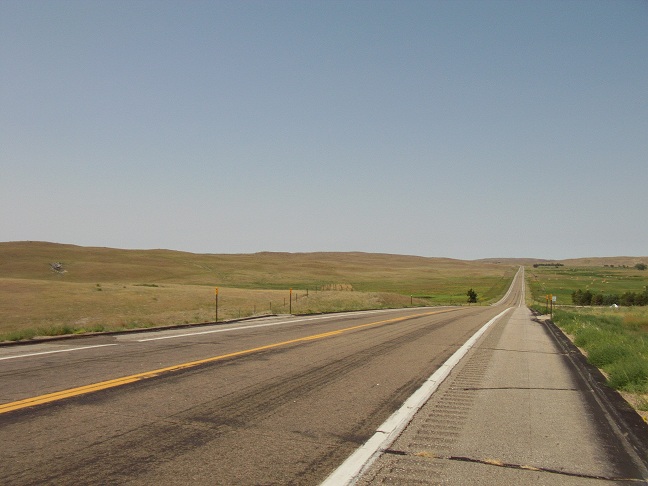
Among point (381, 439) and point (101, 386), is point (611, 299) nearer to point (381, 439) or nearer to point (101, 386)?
point (381, 439)

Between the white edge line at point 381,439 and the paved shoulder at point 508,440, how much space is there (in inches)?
3.9

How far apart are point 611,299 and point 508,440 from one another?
10297 cm

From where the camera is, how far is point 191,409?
257 inches

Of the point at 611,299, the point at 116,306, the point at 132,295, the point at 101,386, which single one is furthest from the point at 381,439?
the point at 611,299

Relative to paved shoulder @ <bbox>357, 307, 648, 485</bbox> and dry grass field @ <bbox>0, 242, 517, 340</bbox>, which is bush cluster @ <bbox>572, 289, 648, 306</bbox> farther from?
paved shoulder @ <bbox>357, 307, 648, 485</bbox>

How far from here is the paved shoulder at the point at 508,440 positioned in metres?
4.77

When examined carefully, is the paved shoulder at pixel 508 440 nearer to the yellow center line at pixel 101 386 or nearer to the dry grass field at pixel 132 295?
the yellow center line at pixel 101 386

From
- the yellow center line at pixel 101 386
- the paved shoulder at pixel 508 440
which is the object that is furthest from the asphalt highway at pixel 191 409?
the paved shoulder at pixel 508 440

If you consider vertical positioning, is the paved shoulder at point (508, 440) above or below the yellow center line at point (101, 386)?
below

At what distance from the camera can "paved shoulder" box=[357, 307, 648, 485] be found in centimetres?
477

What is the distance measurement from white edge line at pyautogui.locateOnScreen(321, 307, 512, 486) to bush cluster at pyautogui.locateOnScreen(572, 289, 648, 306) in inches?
3781

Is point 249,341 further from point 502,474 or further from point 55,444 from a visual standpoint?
point 502,474

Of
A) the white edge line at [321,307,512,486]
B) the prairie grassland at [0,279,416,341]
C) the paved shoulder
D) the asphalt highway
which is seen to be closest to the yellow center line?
the asphalt highway

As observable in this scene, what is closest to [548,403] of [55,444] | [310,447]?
[310,447]
